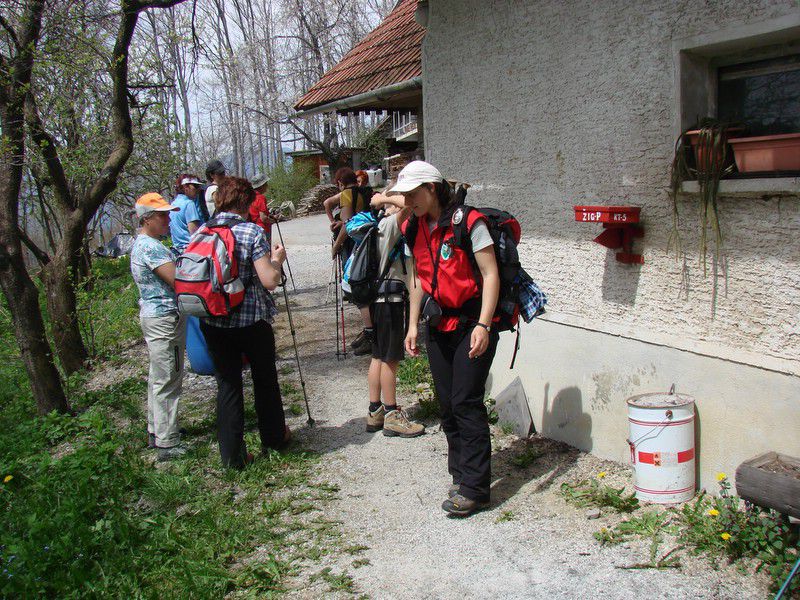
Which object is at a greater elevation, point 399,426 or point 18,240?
point 18,240

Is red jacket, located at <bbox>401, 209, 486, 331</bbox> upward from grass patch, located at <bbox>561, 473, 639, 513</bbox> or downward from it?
upward

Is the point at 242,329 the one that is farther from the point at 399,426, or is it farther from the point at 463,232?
the point at 463,232

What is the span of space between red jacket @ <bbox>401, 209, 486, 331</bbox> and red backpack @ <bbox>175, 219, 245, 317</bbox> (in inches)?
48.0

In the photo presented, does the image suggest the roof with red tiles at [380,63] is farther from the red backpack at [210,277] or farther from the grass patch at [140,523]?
the grass patch at [140,523]

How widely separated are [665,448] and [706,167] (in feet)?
4.92

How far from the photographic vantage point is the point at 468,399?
3941mm

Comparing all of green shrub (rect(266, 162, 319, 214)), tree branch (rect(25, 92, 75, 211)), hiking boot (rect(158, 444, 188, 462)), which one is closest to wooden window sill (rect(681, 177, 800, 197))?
hiking boot (rect(158, 444, 188, 462))

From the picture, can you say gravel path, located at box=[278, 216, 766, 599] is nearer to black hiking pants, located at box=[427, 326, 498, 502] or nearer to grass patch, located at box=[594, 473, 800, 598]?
grass patch, located at box=[594, 473, 800, 598]

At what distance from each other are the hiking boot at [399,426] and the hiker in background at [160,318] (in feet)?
4.94

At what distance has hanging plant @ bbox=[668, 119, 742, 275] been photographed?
12.0 feet

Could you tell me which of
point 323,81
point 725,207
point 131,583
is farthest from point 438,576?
point 323,81

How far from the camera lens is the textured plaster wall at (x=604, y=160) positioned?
12.0ft

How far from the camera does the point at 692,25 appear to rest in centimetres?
386

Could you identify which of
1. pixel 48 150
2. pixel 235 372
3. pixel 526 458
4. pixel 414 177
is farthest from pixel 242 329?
pixel 48 150
